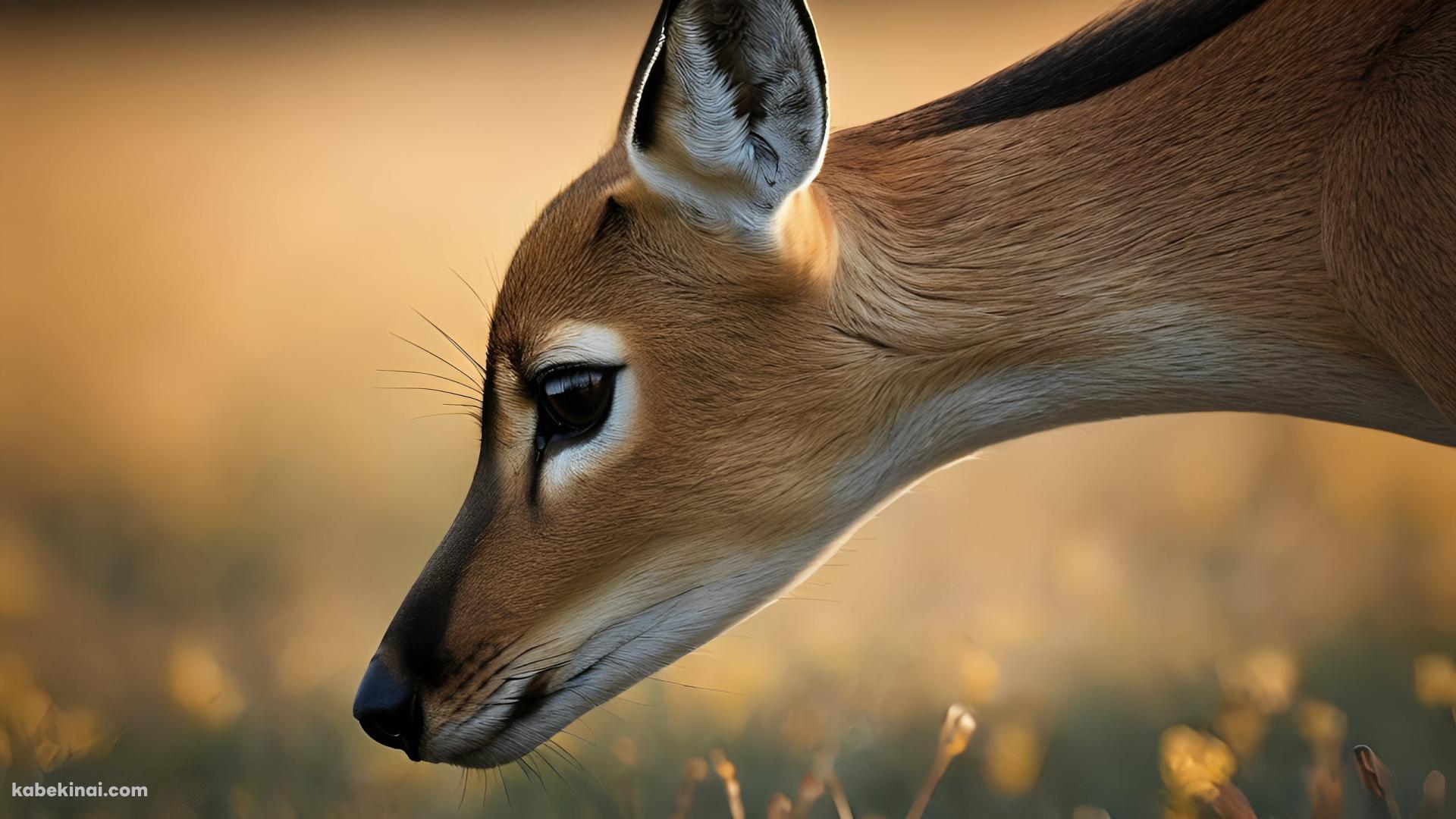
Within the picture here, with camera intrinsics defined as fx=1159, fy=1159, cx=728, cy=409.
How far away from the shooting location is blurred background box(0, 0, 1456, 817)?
280cm

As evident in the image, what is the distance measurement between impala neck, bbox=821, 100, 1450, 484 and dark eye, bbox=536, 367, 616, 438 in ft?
1.12

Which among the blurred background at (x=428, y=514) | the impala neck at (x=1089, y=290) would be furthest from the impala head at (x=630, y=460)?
the blurred background at (x=428, y=514)

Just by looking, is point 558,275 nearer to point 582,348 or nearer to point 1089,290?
point 582,348

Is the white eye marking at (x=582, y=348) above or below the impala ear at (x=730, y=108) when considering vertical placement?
below

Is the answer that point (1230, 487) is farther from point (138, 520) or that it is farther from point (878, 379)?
point (138, 520)

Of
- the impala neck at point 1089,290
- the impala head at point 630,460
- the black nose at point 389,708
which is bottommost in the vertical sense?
the black nose at point 389,708

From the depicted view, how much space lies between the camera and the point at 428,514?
3150mm

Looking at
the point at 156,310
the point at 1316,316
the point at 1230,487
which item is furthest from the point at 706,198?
the point at 156,310

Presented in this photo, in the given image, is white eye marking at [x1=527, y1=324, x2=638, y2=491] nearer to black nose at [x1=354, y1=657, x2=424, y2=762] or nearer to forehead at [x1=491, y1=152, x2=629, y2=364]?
forehead at [x1=491, y1=152, x2=629, y2=364]

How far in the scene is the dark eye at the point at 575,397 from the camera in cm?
Answer: 161

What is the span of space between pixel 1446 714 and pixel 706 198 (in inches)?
92.8

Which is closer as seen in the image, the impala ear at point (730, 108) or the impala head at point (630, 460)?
the impala ear at point (730, 108)

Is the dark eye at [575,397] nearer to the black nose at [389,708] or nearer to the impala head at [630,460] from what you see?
the impala head at [630,460]

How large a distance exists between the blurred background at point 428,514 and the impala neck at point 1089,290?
49.0 inches
